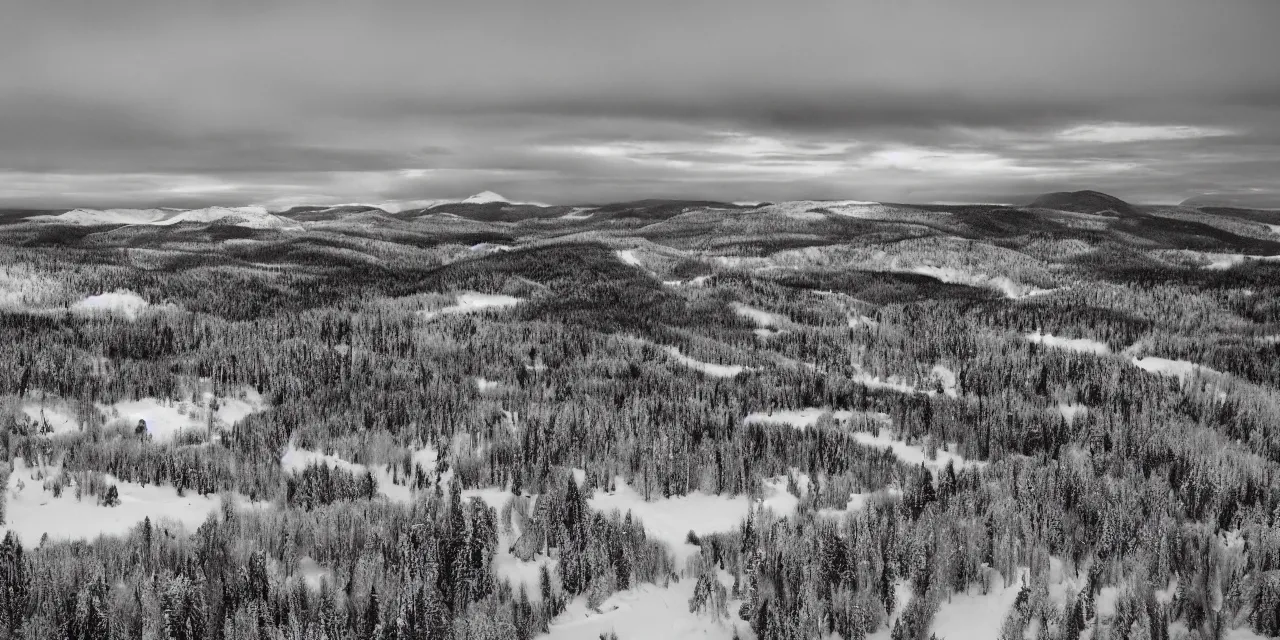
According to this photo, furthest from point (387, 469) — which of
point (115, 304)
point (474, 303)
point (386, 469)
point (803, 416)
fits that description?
point (115, 304)

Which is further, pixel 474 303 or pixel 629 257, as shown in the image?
pixel 629 257

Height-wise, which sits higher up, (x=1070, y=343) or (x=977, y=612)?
(x=977, y=612)

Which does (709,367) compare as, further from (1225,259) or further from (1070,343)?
(1225,259)

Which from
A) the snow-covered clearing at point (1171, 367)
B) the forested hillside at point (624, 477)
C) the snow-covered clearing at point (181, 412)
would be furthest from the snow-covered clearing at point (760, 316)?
the snow-covered clearing at point (181, 412)

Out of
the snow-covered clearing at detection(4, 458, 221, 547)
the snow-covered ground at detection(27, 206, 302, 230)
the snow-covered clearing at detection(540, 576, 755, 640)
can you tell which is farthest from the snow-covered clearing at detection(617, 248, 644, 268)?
the snow-covered ground at detection(27, 206, 302, 230)

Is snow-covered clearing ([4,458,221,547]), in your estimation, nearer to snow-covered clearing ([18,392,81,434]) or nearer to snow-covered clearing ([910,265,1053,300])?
snow-covered clearing ([18,392,81,434])

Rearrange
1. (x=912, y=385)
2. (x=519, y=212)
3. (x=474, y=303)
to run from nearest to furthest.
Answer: (x=912, y=385) → (x=474, y=303) → (x=519, y=212)

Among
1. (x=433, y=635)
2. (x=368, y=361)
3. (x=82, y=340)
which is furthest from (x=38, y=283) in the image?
(x=433, y=635)
